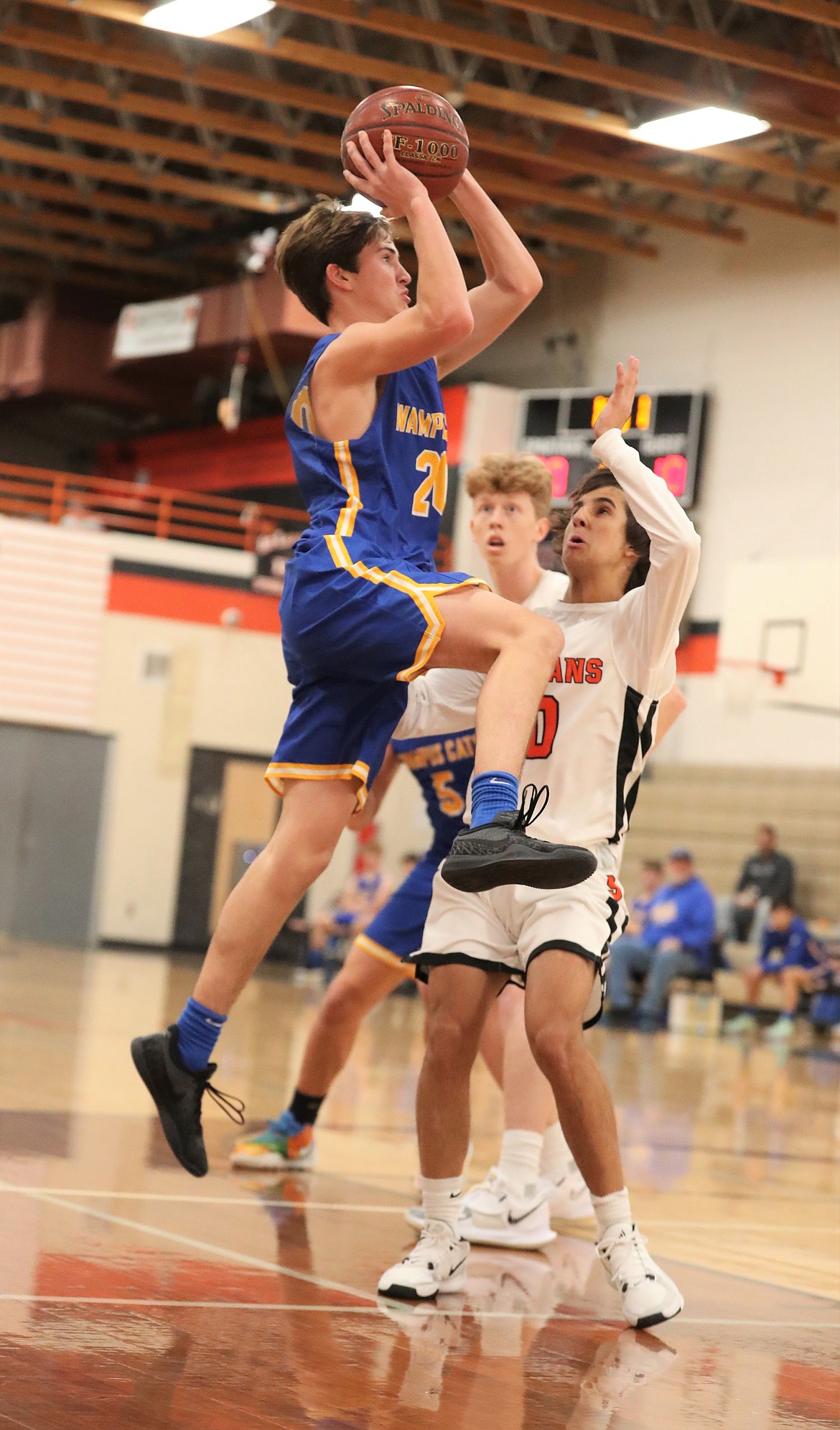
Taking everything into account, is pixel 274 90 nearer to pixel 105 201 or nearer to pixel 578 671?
pixel 105 201

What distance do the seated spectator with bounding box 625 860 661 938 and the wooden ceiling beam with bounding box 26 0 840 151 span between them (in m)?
6.03

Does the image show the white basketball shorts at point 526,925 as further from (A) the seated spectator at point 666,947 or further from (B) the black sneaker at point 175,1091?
(A) the seated spectator at point 666,947

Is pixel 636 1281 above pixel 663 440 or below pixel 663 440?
below

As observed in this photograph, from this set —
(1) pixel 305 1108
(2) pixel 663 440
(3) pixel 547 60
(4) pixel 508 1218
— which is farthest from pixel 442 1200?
(2) pixel 663 440

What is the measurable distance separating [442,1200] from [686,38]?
1025cm

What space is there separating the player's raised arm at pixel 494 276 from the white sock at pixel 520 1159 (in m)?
1.86

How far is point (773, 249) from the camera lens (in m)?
15.7

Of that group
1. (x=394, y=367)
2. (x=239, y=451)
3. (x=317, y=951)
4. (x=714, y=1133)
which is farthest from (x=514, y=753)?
(x=239, y=451)

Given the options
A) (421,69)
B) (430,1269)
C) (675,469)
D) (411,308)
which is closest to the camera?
(430,1269)

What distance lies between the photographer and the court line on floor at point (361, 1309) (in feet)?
9.49

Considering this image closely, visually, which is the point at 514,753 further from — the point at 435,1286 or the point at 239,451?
the point at 239,451

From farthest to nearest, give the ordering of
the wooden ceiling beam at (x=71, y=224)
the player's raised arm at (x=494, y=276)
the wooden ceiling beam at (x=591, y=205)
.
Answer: the wooden ceiling beam at (x=71, y=224) < the wooden ceiling beam at (x=591, y=205) < the player's raised arm at (x=494, y=276)

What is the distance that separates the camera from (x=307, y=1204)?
14.0 feet

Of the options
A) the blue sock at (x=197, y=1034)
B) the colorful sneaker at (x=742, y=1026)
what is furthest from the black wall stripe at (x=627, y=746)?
the colorful sneaker at (x=742, y=1026)
